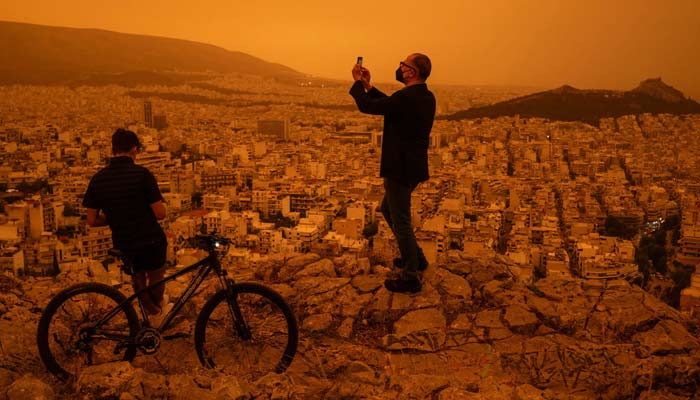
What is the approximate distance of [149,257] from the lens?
2.52 m

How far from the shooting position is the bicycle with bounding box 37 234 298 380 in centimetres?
243

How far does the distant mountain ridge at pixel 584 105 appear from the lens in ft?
82.4

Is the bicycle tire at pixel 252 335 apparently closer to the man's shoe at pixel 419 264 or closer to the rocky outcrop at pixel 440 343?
the rocky outcrop at pixel 440 343

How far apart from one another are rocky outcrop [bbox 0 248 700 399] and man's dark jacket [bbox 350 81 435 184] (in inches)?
34.1

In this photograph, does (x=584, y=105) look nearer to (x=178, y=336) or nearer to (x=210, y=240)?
(x=178, y=336)

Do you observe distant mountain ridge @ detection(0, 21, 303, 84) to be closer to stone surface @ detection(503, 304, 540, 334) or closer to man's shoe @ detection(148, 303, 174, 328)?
man's shoe @ detection(148, 303, 174, 328)

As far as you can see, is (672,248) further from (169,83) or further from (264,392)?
(169,83)

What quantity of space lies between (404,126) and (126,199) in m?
1.35

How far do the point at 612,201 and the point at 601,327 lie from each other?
1445 centimetres

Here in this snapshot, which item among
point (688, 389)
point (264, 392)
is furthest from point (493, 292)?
point (264, 392)

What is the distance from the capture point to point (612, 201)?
1638 cm

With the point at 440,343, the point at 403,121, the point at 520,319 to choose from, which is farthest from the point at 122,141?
the point at 520,319

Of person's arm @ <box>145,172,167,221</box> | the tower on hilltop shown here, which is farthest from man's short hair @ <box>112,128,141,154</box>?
the tower on hilltop

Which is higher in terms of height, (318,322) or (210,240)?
(210,240)
